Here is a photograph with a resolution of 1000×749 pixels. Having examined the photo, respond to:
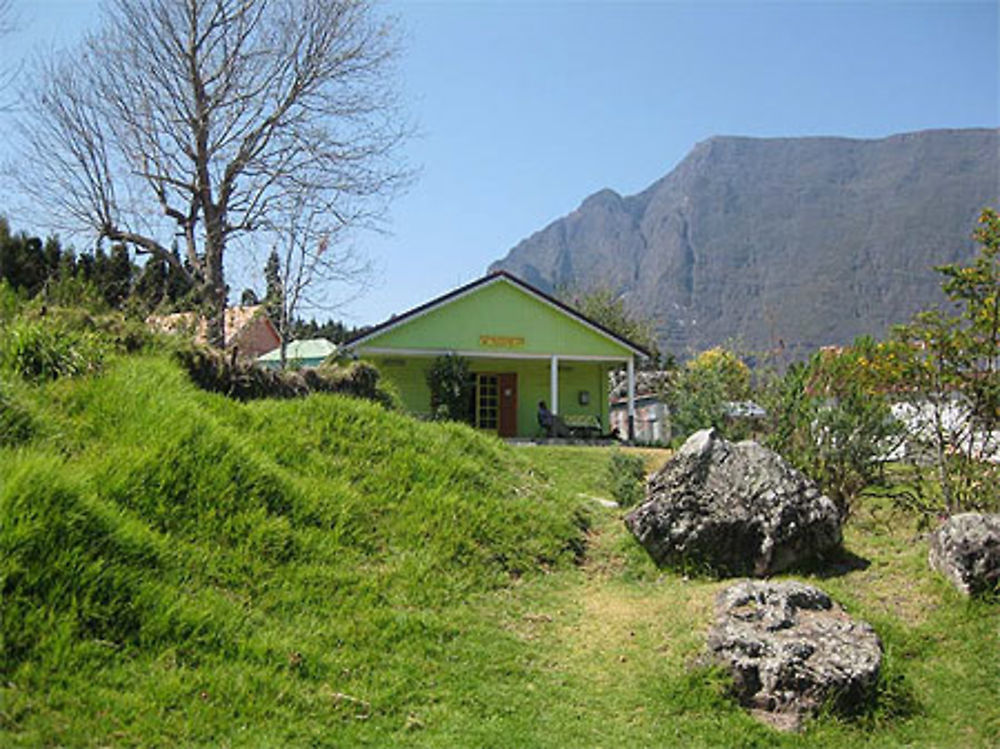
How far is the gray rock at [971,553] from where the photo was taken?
5332mm

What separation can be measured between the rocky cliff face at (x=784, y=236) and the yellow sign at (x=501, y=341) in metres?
24.1

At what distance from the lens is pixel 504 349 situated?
2302cm

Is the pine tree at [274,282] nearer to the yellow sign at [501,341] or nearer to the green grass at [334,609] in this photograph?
the yellow sign at [501,341]

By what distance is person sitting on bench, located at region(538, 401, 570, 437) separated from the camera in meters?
22.7

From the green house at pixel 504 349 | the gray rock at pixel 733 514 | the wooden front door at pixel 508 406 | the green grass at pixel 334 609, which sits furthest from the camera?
the wooden front door at pixel 508 406

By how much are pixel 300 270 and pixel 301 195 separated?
2.60m

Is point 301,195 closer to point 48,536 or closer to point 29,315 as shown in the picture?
point 29,315

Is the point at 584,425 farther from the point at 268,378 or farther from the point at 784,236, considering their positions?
the point at 784,236

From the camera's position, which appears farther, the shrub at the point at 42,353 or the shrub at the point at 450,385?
the shrub at the point at 450,385

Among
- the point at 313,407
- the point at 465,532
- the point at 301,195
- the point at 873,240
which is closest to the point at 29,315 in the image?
the point at 313,407

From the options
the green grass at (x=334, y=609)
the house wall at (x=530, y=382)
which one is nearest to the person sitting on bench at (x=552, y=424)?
the house wall at (x=530, y=382)

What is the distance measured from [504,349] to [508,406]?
94.9 inches

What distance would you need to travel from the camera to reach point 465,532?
263 inches

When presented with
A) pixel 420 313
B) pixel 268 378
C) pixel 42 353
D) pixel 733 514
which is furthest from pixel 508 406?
pixel 42 353
